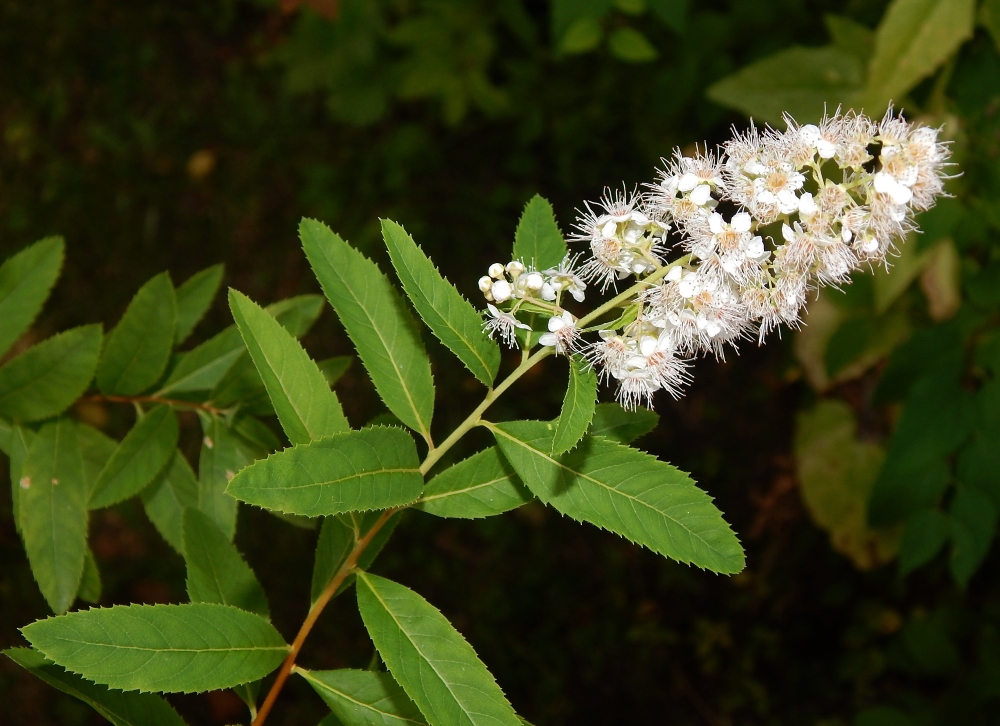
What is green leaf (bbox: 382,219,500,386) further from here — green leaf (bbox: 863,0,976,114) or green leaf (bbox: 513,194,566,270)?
green leaf (bbox: 863,0,976,114)

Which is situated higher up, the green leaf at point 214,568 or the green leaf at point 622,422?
the green leaf at point 622,422

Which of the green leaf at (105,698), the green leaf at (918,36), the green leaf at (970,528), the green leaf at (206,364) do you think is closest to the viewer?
the green leaf at (105,698)

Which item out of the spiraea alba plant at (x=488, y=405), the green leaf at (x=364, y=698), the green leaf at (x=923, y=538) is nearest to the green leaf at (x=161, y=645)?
the spiraea alba plant at (x=488, y=405)

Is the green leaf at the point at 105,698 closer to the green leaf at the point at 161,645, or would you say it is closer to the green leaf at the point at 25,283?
the green leaf at the point at 161,645

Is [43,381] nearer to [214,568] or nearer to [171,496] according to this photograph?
[171,496]

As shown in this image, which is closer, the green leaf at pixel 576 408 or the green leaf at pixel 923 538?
the green leaf at pixel 576 408

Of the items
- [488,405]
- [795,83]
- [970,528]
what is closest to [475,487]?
[488,405]

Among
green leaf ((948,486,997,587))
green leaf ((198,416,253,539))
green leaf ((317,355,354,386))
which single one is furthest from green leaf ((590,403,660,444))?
green leaf ((948,486,997,587))
